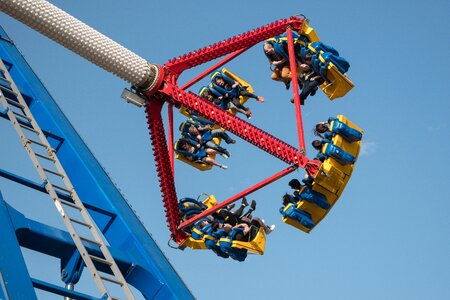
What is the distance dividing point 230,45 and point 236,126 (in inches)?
47.5

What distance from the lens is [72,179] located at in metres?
9.72

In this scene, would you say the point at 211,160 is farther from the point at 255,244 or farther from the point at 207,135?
the point at 255,244

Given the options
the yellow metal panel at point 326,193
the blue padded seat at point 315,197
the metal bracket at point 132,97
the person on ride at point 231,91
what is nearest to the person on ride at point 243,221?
the blue padded seat at point 315,197

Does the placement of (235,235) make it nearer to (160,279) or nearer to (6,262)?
(160,279)

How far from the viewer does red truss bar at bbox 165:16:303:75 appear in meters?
10.7

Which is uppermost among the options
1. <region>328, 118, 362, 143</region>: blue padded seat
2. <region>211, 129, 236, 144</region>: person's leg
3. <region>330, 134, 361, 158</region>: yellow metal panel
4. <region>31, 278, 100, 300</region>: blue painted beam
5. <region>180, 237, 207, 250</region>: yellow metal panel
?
<region>328, 118, 362, 143</region>: blue padded seat

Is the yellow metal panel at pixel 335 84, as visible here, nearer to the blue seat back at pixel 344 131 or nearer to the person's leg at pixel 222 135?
the blue seat back at pixel 344 131

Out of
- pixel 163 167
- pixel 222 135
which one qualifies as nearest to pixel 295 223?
pixel 163 167

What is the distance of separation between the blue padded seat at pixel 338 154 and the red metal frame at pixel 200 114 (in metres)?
0.24

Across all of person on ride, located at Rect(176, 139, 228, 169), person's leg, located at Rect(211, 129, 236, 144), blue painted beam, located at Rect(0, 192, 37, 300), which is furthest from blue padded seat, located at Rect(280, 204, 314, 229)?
blue painted beam, located at Rect(0, 192, 37, 300)

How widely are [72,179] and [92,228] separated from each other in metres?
1.94

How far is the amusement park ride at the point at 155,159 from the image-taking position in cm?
805

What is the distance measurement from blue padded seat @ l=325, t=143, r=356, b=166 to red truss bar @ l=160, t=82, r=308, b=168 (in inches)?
13.3

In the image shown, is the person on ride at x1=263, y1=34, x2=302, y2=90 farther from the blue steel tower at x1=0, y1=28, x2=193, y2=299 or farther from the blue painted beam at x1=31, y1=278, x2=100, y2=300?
the blue painted beam at x1=31, y1=278, x2=100, y2=300
